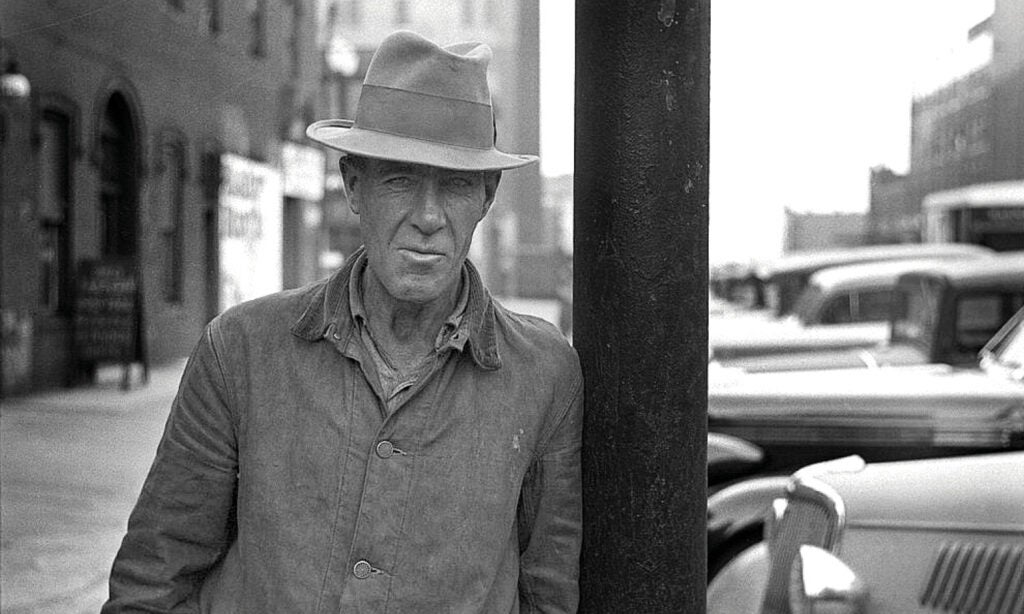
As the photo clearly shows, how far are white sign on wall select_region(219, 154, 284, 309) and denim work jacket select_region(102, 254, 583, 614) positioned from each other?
6.95 ft

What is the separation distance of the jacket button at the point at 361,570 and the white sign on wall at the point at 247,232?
2296 millimetres

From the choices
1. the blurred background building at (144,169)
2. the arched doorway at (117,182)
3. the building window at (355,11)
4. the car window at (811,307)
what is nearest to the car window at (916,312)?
the car window at (811,307)

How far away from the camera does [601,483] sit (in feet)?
6.16

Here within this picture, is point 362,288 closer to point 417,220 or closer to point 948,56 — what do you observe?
point 417,220

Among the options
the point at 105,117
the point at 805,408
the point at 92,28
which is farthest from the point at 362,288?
the point at 805,408

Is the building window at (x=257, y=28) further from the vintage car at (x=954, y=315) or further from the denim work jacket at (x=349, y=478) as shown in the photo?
the vintage car at (x=954, y=315)

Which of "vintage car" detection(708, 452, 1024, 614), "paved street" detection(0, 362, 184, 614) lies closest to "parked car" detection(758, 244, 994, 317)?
"vintage car" detection(708, 452, 1024, 614)

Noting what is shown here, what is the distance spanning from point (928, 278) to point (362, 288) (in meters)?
6.65

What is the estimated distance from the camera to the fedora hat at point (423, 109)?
181 centimetres

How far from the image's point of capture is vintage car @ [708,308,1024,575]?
5.96 metres

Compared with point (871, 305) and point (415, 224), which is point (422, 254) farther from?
point (871, 305)

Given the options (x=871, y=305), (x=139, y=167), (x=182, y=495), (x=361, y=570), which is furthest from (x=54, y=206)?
(x=871, y=305)

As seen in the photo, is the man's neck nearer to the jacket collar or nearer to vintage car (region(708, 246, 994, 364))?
the jacket collar

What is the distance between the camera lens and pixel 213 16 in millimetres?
3865
